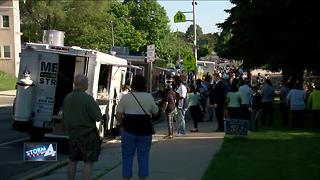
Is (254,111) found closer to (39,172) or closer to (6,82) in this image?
(39,172)

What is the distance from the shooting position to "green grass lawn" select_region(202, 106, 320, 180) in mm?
10912

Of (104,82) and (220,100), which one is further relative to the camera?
(220,100)

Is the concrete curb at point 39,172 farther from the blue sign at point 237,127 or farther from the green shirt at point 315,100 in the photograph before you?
the green shirt at point 315,100

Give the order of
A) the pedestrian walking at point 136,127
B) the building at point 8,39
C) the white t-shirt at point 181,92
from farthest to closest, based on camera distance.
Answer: the building at point 8,39 < the white t-shirt at point 181,92 < the pedestrian walking at point 136,127

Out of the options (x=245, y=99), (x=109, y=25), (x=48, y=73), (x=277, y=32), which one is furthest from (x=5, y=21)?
(x=48, y=73)

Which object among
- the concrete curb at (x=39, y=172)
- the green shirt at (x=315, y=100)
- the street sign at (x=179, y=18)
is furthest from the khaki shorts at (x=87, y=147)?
the street sign at (x=179, y=18)

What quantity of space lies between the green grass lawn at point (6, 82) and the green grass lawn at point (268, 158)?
138ft

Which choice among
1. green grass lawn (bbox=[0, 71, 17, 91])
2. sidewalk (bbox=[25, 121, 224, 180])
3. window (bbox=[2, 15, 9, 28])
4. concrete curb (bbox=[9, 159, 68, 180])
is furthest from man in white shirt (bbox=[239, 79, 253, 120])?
window (bbox=[2, 15, 9, 28])

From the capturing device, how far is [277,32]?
85.6ft

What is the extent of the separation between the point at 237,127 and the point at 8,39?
5698 cm

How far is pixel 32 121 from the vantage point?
52.3 ft

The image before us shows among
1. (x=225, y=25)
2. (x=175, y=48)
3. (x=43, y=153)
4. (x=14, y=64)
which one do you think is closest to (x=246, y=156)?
(x=43, y=153)

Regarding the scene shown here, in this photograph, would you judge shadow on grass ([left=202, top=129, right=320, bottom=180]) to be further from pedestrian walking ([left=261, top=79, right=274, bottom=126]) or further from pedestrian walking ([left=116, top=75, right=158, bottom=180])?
pedestrian walking ([left=261, top=79, right=274, bottom=126])

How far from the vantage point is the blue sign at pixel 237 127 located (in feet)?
55.1
